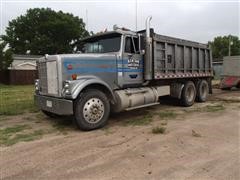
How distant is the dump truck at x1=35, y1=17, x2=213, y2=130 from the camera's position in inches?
218

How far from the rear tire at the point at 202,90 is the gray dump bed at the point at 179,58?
0.33 metres

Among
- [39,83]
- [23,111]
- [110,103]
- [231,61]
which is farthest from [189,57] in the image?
[231,61]

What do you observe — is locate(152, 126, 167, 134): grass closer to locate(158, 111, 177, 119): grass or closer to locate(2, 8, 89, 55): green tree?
locate(158, 111, 177, 119): grass

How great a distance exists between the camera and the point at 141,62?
726cm

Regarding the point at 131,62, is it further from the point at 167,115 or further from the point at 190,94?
the point at 190,94

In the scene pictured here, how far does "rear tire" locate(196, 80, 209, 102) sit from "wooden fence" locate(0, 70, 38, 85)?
63.8 ft

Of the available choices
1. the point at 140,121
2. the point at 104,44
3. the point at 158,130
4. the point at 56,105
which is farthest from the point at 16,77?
the point at 158,130

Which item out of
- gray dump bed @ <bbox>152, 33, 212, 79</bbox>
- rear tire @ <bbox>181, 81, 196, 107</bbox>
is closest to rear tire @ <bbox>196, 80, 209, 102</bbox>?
gray dump bed @ <bbox>152, 33, 212, 79</bbox>

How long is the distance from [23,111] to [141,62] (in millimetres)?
4185

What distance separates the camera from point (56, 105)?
5.61 metres

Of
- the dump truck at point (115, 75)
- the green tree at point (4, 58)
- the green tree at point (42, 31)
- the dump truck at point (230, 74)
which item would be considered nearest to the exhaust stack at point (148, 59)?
the dump truck at point (115, 75)

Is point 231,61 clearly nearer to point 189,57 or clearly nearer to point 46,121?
point 189,57

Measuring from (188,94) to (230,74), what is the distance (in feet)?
25.6

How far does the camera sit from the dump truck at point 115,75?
5.54 metres
